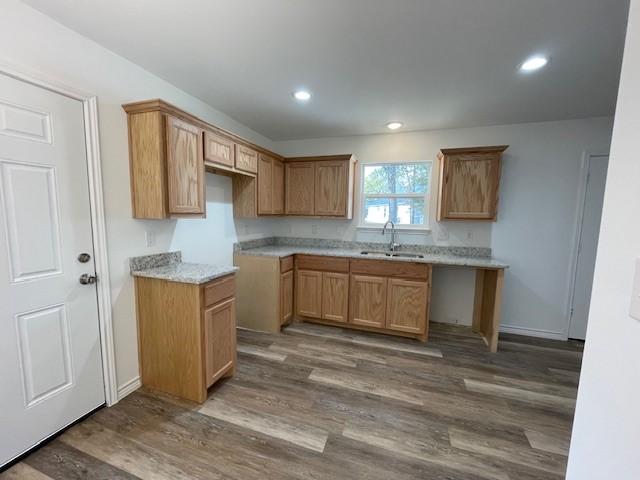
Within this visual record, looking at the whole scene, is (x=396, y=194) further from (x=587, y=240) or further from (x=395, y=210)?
(x=587, y=240)

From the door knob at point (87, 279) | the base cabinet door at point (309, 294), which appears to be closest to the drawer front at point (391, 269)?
the base cabinet door at point (309, 294)

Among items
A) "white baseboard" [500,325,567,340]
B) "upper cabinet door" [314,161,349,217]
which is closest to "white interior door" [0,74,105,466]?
"upper cabinet door" [314,161,349,217]

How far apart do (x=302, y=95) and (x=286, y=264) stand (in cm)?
180

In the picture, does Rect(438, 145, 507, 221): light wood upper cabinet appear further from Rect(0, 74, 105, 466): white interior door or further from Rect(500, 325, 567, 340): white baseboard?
Rect(0, 74, 105, 466): white interior door

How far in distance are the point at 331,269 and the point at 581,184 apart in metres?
2.89

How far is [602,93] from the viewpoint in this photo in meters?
2.26

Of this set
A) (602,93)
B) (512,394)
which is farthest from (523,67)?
(512,394)

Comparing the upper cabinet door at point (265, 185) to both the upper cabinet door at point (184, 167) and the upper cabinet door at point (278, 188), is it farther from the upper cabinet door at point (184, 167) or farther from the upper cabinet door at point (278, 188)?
the upper cabinet door at point (184, 167)

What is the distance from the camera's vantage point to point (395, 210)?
3572 mm

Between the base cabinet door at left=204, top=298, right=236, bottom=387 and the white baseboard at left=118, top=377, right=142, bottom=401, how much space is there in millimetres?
618

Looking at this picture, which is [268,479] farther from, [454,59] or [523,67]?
[523,67]

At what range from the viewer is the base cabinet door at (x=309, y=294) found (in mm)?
3295

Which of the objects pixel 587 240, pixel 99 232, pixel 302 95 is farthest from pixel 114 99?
pixel 587 240

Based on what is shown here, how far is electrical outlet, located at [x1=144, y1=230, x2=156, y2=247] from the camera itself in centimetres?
212
